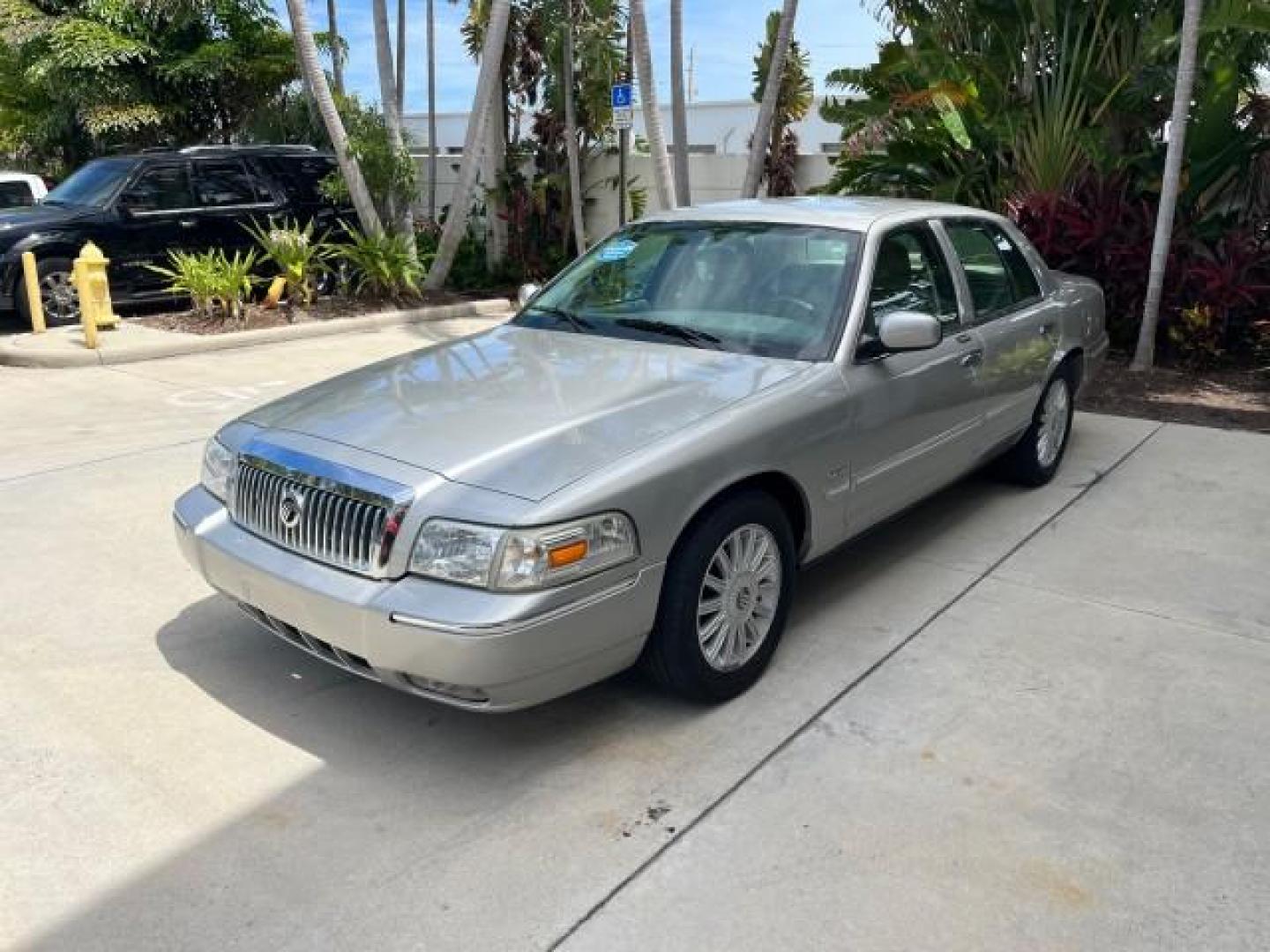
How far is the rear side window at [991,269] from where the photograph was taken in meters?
5.12

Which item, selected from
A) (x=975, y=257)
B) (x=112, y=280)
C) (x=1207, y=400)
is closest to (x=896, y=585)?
(x=975, y=257)

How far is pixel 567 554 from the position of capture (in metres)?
3.05

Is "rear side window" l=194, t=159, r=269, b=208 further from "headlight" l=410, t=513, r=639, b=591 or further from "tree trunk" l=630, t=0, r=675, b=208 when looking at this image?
"headlight" l=410, t=513, r=639, b=591

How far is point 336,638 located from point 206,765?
0.62 m

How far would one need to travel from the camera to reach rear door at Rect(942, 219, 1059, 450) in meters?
5.09

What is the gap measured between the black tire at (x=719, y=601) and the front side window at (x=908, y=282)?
90cm

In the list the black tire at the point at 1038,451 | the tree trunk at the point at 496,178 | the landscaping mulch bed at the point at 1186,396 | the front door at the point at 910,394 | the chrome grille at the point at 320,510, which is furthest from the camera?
the tree trunk at the point at 496,178

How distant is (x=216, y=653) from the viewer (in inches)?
159

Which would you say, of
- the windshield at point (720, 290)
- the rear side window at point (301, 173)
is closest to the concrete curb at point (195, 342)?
the rear side window at point (301, 173)

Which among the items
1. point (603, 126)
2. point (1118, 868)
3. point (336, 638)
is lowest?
point (1118, 868)

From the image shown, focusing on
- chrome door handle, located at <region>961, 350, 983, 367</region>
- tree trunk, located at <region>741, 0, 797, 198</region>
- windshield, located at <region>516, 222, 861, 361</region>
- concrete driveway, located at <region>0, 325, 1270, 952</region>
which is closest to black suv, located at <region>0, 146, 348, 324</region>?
tree trunk, located at <region>741, 0, 797, 198</region>

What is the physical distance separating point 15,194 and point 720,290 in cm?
1235

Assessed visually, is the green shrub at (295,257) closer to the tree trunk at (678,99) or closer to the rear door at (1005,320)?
the tree trunk at (678,99)

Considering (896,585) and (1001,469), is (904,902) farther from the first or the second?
(1001,469)
